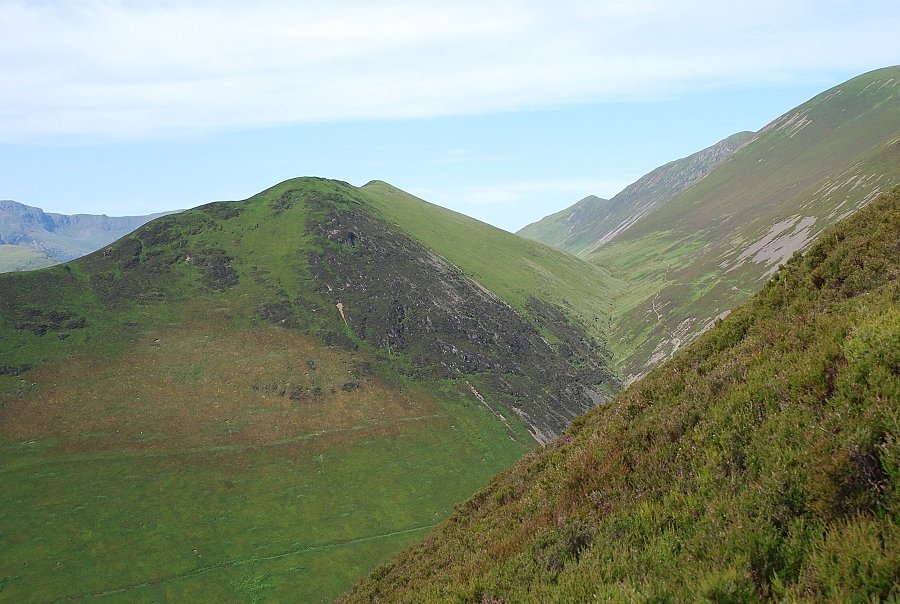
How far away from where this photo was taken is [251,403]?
327 feet

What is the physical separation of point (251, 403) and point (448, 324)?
5920cm

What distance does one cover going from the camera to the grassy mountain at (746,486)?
26.8ft

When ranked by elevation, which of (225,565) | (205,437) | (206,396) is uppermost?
(206,396)

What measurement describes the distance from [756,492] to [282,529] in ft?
259

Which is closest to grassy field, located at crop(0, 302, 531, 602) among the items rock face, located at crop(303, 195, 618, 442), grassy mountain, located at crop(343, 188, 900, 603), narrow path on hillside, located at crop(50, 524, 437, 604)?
narrow path on hillside, located at crop(50, 524, 437, 604)

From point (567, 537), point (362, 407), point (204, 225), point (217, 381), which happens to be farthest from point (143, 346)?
point (567, 537)

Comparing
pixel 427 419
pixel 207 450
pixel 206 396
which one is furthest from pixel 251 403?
pixel 427 419

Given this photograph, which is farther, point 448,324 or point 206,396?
point 448,324

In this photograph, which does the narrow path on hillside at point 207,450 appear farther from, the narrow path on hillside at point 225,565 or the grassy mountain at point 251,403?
the narrow path on hillside at point 225,565

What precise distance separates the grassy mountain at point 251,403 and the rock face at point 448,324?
0.70m

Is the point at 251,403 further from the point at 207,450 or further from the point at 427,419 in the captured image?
the point at 427,419

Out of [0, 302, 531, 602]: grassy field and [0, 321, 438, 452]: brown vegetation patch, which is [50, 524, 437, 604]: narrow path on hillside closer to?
[0, 302, 531, 602]: grassy field

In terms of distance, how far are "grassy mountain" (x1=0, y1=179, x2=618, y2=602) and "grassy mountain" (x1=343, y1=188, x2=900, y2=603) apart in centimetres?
6367

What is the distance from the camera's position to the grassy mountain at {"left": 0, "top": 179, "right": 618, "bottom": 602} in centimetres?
7031
